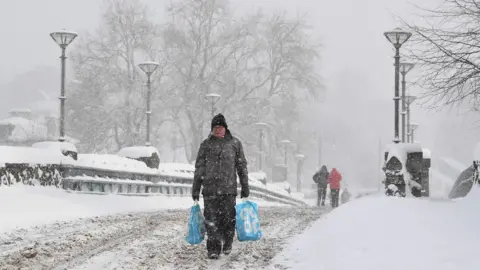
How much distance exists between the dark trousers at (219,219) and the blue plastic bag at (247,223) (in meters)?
0.17

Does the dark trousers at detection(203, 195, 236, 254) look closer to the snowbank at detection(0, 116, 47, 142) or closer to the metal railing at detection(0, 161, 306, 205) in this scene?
the metal railing at detection(0, 161, 306, 205)

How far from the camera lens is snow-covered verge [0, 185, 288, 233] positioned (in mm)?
11516

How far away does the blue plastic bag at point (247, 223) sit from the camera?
7.90 metres

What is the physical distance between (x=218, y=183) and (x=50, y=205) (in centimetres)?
A: 689

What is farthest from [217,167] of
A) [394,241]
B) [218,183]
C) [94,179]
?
[94,179]

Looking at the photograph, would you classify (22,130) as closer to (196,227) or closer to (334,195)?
(334,195)

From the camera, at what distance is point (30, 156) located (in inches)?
570

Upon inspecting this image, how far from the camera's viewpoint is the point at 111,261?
7113 millimetres

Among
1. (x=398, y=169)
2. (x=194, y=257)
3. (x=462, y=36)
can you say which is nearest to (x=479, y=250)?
(x=194, y=257)

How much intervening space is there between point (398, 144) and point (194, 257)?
10840mm

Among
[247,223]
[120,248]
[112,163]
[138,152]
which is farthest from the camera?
[138,152]

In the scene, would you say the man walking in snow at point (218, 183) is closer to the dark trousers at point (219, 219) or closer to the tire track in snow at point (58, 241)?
the dark trousers at point (219, 219)

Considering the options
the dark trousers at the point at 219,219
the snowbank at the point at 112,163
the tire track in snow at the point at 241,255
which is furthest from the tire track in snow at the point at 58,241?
the snowbank at the point at 112,163

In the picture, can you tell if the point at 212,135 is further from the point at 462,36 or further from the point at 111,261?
the point at 462,36
